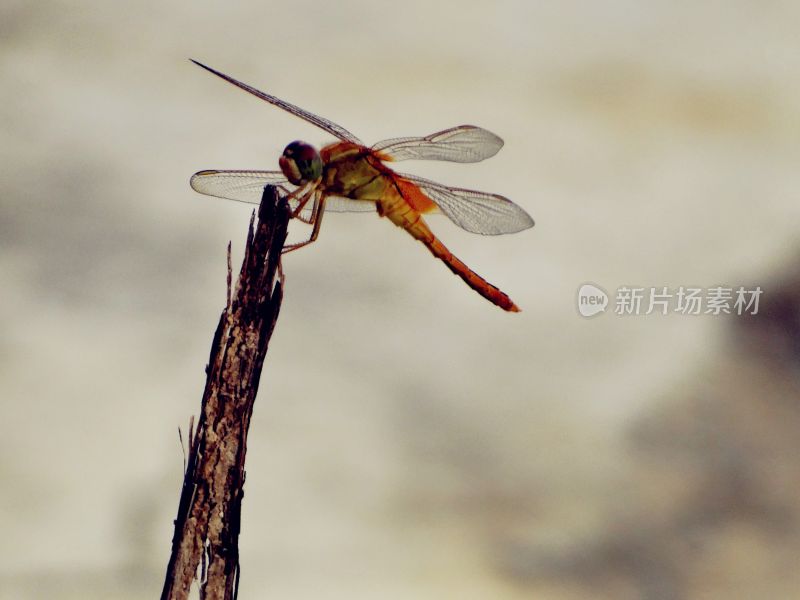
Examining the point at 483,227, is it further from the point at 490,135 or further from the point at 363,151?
the point at 363,151

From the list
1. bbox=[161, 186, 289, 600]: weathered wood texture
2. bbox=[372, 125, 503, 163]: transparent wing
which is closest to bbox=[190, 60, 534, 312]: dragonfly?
bbox=[372, 125, 503, 163]: transparent wing

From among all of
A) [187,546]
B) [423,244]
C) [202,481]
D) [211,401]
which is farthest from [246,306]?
[423,244]

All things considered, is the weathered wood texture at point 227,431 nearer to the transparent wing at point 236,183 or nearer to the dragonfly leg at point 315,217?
the dragonfly leg at point 315,217

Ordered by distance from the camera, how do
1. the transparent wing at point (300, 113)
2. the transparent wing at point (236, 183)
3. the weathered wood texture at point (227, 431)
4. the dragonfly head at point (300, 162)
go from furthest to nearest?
the transparent wing at point (236, 183) → the dragonfly head at point (300, 162) → the transparent wing at point (300, 113) → the weathered wood texture at point (227, 431)

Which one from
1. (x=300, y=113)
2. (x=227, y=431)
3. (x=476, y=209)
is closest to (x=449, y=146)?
(x=476, y=209)

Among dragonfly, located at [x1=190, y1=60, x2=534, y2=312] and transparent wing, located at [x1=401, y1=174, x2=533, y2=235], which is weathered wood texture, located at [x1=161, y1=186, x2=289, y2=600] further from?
transparent wing, located at [x1=401, y1=174, x2=533, y2=235]

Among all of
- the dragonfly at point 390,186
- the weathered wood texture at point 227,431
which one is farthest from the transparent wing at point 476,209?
the weathered wood texture at point 227,431
